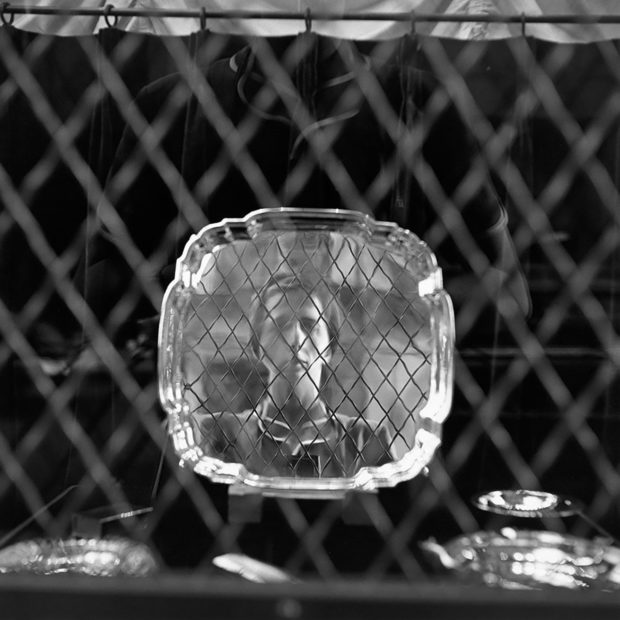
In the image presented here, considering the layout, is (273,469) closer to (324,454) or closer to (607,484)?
(324,454)

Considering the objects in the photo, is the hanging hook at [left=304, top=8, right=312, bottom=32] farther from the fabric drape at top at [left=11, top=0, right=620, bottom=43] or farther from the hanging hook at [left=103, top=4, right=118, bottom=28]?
the hanging hook at [left=103, top=4, right=118, bottom=28]

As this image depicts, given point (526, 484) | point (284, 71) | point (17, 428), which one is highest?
point (284, 71)

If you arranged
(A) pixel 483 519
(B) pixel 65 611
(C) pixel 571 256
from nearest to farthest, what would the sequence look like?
(B) pixel 65 611 → (A) pixel 483 519 → (C) pixel 571 256

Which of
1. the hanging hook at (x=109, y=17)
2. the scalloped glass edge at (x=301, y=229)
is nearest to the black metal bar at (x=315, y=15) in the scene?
the hanging hook at (x=109, y=17)

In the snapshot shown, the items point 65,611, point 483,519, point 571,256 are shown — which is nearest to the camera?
point 65,611

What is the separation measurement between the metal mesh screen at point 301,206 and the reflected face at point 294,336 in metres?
0.06

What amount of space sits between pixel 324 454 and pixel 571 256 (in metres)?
0.31

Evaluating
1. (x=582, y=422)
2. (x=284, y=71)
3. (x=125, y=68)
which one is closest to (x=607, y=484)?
(x=582, y=422)

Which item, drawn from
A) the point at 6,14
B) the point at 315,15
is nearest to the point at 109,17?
the point at 6,14

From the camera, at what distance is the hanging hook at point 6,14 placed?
2.18 ft

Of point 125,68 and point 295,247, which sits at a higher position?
point 125,68

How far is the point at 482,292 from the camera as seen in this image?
2.49 feet

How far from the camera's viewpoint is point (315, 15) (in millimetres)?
657

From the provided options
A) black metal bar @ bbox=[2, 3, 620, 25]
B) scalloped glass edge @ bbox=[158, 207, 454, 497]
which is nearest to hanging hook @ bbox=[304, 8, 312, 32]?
black metal bar @ bbox=[2, 3, 620, 25]
